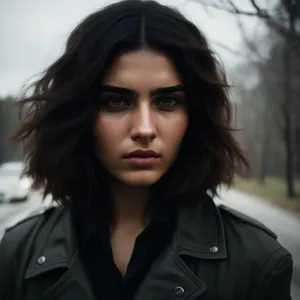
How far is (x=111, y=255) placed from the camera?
1.31 metres

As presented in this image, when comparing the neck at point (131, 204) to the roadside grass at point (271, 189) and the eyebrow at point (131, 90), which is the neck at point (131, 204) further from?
the roadside grass at point (271, 189)

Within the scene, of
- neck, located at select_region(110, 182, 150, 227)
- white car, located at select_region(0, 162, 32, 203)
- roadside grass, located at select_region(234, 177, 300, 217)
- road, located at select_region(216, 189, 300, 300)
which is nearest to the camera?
neck, located at select_region(110, 182, 150, 227)

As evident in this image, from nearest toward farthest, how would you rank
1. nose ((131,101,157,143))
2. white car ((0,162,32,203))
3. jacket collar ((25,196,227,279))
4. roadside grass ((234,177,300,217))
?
nose ((131,101,157,143))
jacket collar ((25,196,227,279))
roadside grass ((234,177,300,217))
white car ((0,162,32,203))

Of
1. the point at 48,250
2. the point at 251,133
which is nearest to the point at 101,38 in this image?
the point at 48,250

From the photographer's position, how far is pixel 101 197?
143 centimetres

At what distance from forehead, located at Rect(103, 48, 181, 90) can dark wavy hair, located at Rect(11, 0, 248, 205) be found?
19 millimetres

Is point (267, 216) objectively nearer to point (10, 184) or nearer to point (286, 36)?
point (286, 36)

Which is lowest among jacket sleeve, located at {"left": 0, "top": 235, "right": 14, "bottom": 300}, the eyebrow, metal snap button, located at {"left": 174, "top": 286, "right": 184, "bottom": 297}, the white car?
the white car

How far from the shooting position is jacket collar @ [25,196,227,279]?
1275 millimetres

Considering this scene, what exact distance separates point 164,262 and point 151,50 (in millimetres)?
568

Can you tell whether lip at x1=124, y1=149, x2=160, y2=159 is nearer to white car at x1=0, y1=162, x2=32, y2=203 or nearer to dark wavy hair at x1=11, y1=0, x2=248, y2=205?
dark wavy hair at x1=11, y1=0, x2=248, y2=205

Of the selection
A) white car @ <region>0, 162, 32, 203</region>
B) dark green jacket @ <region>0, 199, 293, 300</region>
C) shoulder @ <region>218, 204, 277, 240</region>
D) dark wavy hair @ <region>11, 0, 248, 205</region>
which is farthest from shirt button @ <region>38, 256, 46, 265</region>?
white car @ <region>0, 162, 32, 203</region>

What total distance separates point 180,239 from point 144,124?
35 centimetres

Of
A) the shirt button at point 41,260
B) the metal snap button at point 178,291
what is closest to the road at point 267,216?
the metal snap button at point 178,291
